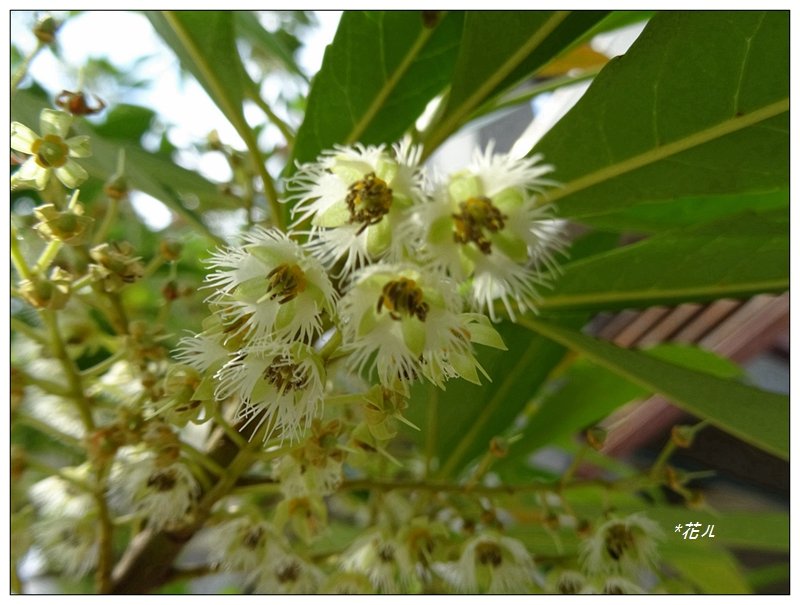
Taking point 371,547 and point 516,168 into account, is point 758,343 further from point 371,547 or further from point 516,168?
point 516,168

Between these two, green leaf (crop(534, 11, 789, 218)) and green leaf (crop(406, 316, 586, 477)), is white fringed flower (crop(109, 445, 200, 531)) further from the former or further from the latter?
green leaf (crop(534, 11, 789, 218))

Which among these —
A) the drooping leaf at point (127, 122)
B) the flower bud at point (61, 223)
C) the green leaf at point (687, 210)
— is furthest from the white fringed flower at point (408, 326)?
the drooping leaf at point (127, 122)

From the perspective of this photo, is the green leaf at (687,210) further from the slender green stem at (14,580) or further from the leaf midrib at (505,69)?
the slender green stem at (14,580)

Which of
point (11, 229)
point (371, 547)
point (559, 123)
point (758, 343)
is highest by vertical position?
point (559, 123)

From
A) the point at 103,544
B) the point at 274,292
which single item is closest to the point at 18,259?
the point at 274,292

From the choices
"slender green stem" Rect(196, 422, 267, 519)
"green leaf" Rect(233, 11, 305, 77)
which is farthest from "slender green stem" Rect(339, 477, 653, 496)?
"green leaf" Rect(233, 11, 305, 77)

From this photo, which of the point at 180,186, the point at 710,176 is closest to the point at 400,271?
the point at 710,176
